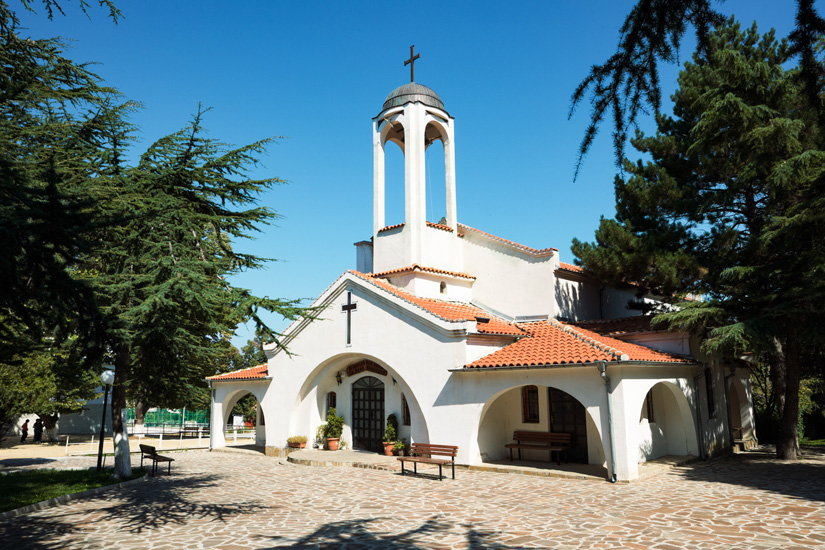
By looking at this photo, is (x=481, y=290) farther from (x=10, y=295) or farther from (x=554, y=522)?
(x=10, y=295)

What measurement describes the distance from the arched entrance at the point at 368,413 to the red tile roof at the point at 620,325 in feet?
25.2

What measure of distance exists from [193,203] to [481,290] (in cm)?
1175

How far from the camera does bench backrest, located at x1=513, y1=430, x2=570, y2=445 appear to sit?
634 inches

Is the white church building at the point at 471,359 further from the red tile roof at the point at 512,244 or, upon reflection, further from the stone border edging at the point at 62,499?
the stone border edging at the point at 62,499

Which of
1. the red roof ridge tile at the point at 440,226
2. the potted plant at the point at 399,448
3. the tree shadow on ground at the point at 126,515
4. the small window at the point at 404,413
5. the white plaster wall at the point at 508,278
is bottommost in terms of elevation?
the tree shadow on ground at the point at 126,515

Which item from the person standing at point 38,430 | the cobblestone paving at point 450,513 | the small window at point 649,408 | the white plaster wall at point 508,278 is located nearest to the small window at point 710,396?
the small window at point 649,408

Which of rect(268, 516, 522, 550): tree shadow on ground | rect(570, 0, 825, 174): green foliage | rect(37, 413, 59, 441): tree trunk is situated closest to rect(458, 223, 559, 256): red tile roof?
rect(268, 516, 522, 550): tree shadow on ground

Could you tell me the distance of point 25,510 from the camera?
1123 cm

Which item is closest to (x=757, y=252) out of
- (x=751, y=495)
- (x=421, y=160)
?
(x=751, y=495)

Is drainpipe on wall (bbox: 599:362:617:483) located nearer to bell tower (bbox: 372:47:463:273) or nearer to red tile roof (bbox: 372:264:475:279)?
red tile roof (bbox: 372:264:475:279)

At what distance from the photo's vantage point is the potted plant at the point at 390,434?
18953 millimetres

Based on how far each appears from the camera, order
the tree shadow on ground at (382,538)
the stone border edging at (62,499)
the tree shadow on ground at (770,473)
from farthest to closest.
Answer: the tree shadow on ground at (770,473) → the stone border edging at (62,499) → the tree shadow on ground at (382,538)

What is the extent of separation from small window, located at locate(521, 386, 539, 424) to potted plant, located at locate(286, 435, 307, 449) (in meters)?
8.28

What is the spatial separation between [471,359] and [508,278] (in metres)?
5.80
